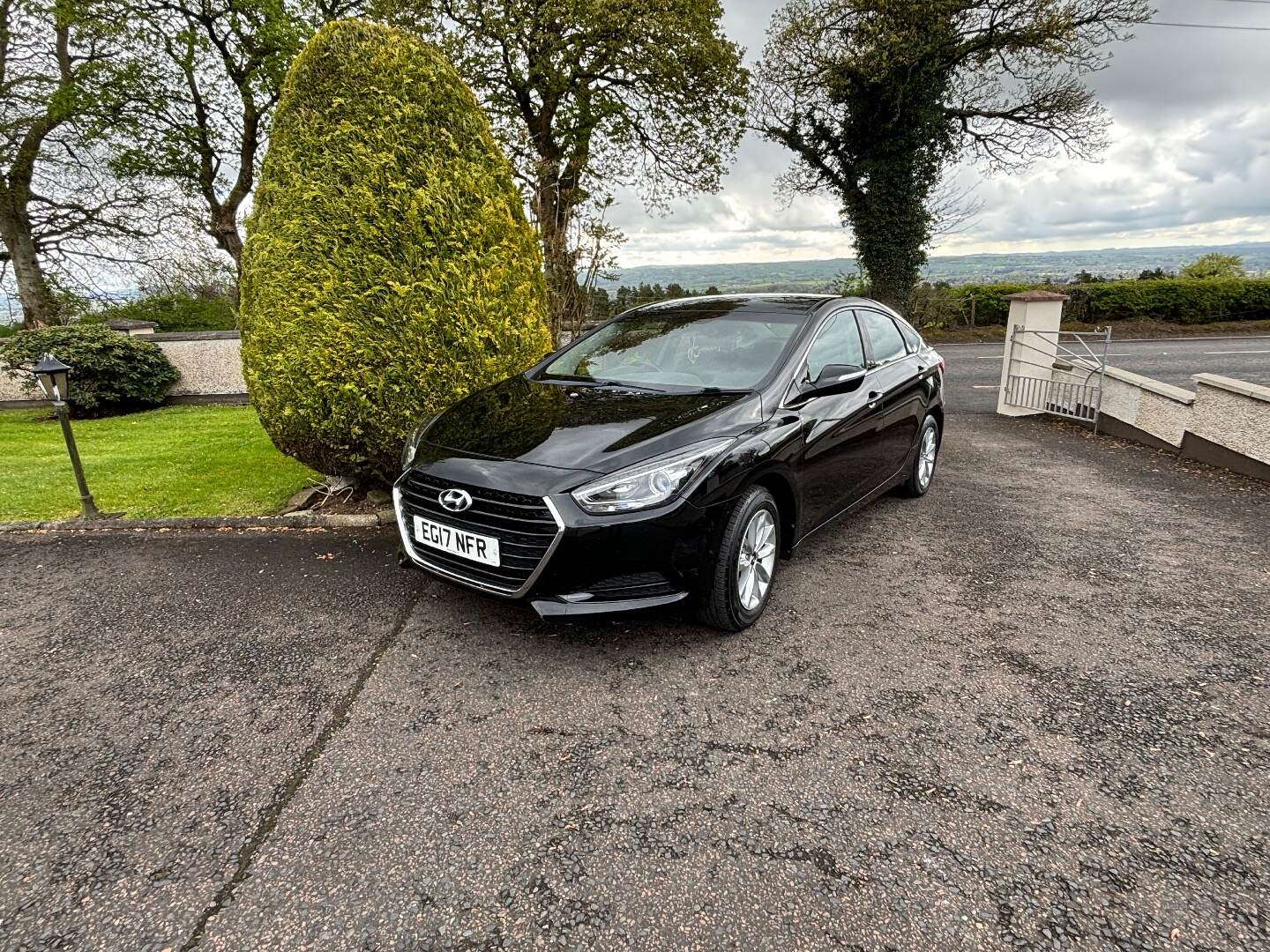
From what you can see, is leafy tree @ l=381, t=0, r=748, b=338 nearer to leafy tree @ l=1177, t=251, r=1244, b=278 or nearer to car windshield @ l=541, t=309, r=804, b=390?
car windshield @ l=541, t=309, r=804, b=390

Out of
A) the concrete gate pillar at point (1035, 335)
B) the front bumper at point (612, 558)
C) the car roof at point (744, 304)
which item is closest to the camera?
the front bumper at point (612, 558)

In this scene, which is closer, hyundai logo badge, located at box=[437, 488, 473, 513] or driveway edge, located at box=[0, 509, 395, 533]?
hyundai logo badge, located at box=[437, 488, 473, 513]

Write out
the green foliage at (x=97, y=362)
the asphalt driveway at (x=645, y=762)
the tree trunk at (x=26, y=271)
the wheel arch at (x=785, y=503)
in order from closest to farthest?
the asphalt driveway at (x=645, y=762) < the wheel arch at (x=785, y=503) < the green foliage at (x=97, y=362) < the tree trunk at (x=26, y=271)

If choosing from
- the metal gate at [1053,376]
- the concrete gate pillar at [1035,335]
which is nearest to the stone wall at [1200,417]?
the metal gate at [1053,376]

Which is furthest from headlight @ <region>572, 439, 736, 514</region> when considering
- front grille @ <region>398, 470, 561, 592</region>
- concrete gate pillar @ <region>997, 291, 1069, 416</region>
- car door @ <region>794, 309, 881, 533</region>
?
concrete gate pillar @ <region>997, 291, 1069, 416</region>

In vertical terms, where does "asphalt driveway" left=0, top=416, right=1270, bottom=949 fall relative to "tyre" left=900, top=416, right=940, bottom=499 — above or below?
below

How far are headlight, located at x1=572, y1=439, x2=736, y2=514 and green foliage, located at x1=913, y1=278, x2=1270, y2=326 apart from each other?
736 inches

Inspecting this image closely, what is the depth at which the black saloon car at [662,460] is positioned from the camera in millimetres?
2734

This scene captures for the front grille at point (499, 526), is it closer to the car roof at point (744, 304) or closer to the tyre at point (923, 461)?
the car roof at point (744, 304)

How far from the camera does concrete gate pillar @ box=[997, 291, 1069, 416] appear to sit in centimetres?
816

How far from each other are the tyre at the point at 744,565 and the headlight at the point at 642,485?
1.08 ft

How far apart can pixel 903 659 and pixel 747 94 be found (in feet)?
47.0

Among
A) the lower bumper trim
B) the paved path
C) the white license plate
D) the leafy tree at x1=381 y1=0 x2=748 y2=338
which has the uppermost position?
the leafy tree at x1=381 y1=0 x2=748 y2=338

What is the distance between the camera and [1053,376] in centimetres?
823
